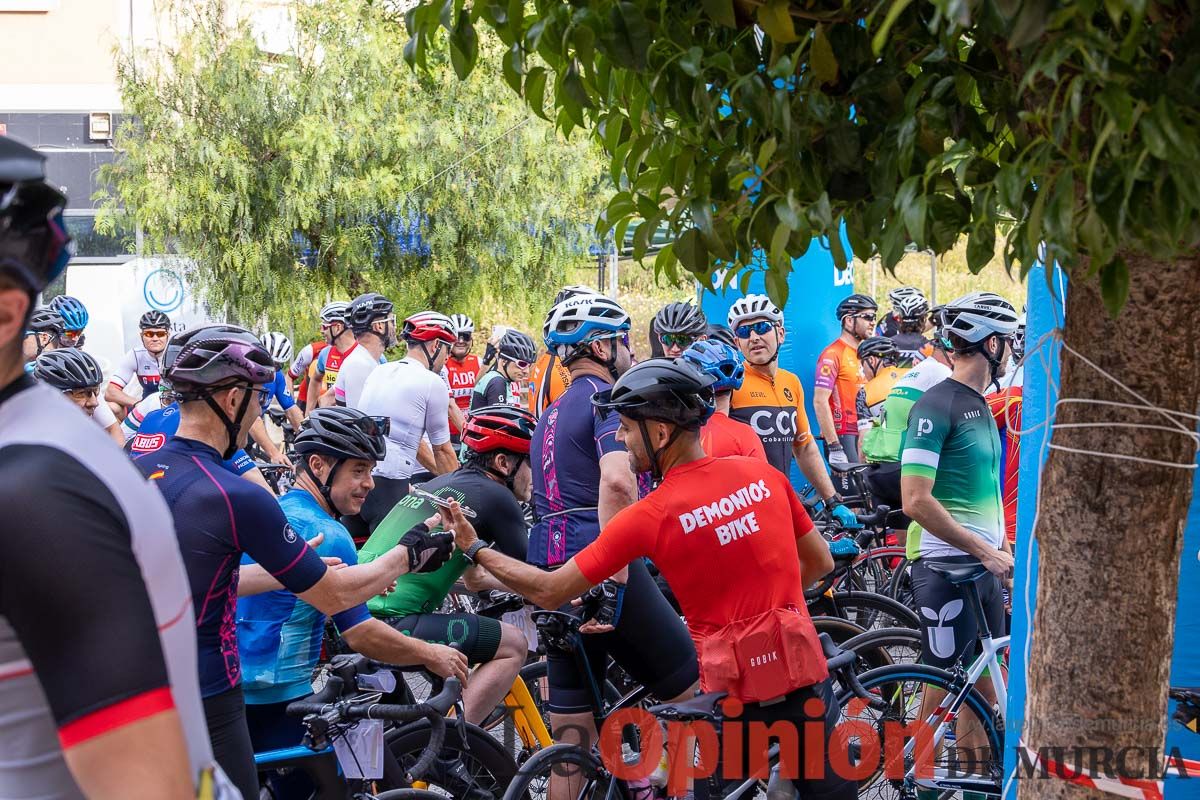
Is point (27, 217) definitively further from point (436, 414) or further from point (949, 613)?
point (436, 414)

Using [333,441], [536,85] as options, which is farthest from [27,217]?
[333,441]

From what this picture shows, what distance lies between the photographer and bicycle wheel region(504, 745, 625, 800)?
15.7 feet

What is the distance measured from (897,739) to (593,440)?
186 cm

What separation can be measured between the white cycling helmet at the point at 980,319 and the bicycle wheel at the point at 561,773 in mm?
2680

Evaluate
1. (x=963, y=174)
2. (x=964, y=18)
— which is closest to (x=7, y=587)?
(x=964, y=18)

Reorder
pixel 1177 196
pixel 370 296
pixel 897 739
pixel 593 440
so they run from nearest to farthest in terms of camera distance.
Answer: pixel 1177 196 → pixel 897 739 → pixel 593 440 → pixel 370 296

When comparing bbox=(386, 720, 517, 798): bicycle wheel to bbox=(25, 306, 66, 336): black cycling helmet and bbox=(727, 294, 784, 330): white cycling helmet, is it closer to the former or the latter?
bbox=(727, 294, 784, 330): white cycling helmet

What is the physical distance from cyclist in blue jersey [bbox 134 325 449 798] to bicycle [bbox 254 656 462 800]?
1.13 feet

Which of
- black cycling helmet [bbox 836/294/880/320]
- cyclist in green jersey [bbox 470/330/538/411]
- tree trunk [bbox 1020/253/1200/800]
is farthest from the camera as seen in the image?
cyclist in green jersey [bbox 470/330/538/411]

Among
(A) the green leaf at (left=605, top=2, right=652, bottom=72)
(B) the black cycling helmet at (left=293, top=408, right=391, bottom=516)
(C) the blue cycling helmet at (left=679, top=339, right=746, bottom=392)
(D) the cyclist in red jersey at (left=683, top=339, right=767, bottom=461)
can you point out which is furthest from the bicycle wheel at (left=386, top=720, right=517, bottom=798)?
(A) the green leaf at (left=605, top=2, right=652, bottom=72)

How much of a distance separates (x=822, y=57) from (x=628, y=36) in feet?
1.23

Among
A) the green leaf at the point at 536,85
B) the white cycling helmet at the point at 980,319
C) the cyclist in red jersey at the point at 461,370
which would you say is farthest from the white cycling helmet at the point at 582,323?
the cyclist in red jersey at the point at 461,370

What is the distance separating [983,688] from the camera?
577 cm

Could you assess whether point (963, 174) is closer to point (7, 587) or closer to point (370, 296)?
point (7, 587)
